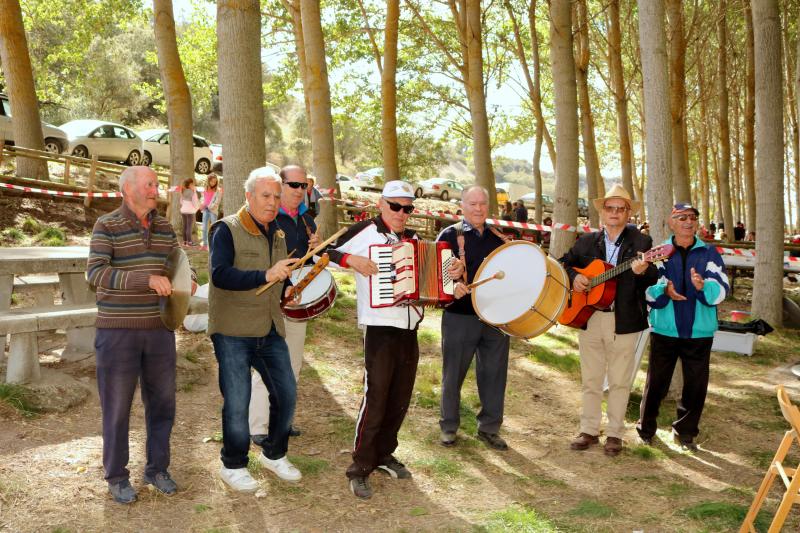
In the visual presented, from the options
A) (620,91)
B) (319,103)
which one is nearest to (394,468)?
(319,103)

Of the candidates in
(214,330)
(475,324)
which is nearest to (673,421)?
(475,324)

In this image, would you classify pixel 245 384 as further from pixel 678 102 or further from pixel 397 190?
pixel 678 102

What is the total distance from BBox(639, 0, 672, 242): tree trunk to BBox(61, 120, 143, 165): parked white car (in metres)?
18.5

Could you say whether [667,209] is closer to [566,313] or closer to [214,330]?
[566,313]

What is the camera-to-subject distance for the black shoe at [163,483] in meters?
5.12

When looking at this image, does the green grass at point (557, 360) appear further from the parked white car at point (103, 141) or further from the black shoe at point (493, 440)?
the parked white car at point (103, 141)

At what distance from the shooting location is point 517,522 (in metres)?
5.12

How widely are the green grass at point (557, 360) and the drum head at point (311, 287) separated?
14.9 ft

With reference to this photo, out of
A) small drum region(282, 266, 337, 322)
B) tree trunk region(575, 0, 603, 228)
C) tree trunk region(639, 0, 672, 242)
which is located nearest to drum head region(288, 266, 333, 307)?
small drum region(282, 266, 337, 322)

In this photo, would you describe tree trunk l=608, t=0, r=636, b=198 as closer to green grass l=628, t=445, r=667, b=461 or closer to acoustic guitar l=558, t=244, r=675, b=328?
green grass l=628, t=445, r=667, b=461

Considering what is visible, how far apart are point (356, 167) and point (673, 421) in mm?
65734

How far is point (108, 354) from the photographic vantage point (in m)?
4.77

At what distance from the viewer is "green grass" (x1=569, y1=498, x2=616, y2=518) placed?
5.35 meters

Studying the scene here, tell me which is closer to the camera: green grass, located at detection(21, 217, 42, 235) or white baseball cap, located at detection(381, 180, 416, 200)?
white baseball cap, located at detection(381, 180, 416, 200)
